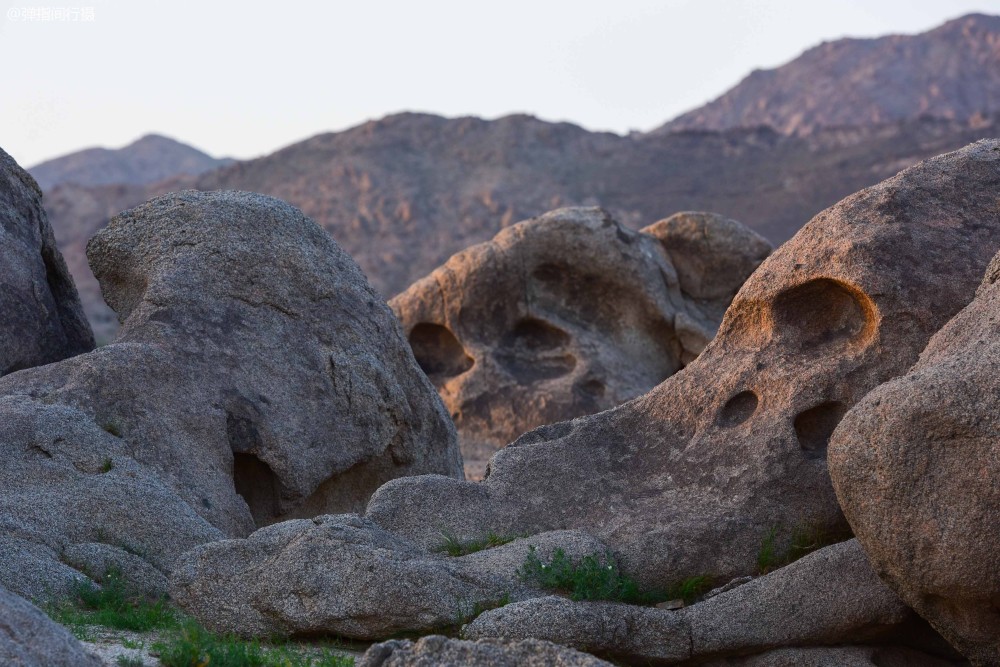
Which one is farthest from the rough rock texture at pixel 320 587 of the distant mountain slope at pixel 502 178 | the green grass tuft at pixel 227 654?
the distant mountain slope at pixel 502 178

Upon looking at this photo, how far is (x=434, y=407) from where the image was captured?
1074 cm

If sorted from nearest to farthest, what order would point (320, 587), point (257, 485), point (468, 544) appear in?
point (320, 587), point (468, 544), point (257, 485)

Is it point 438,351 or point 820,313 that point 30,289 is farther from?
point 438,351

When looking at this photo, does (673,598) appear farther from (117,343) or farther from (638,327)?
(638,327)

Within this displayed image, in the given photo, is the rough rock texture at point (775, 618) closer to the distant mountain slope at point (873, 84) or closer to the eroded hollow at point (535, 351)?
the eroded hollow at point (535, 351)

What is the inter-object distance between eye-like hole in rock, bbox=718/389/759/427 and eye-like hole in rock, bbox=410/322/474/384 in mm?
8693

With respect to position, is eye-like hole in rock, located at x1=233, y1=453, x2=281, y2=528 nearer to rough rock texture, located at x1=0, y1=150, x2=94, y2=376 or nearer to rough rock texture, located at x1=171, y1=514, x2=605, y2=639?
rough rock texture, located at x1=0, y1=150, x2=94, y2=376

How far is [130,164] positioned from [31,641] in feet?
349

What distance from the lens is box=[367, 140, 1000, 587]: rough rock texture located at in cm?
802

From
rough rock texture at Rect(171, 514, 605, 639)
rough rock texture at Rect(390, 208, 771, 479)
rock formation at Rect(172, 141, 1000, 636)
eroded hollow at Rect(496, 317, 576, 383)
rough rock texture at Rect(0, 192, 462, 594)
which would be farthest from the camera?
eroded hollow at Rect(496, 317, 576, 383)

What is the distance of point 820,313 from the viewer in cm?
871

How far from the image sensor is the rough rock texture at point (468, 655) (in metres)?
5.05

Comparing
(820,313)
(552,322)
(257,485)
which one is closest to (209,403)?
(257,485)

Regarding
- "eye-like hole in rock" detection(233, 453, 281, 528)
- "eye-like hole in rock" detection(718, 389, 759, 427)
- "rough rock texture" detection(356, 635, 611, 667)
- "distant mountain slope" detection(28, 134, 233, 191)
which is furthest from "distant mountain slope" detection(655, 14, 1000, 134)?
"rough rock texture" detection(356, 635, 611, 667)
